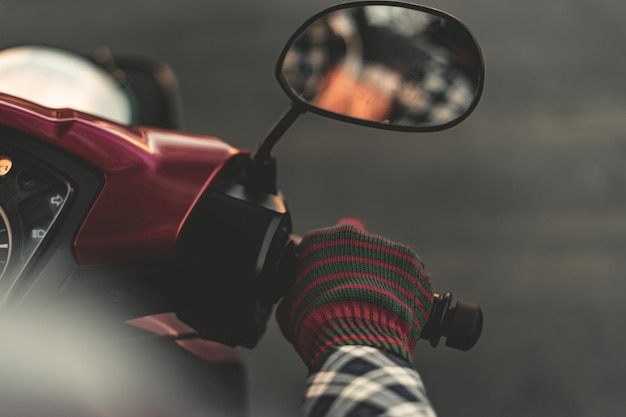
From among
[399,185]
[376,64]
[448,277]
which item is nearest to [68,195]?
[376,64]

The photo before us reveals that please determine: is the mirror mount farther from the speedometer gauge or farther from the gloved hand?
the speedometer gauge

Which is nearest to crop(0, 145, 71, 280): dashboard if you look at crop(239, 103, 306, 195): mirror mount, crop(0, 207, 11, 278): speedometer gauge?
crop(0, 207, 11, 278): speedometer gauge

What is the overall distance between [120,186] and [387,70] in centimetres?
36

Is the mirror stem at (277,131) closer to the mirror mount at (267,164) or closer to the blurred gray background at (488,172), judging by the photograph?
the mirror mount at (267,164)

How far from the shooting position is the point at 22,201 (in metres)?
0.84

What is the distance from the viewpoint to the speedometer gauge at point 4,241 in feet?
2.68

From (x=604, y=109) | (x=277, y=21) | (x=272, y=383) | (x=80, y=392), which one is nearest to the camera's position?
(x=80, y=392)

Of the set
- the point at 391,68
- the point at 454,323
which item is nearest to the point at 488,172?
the point at 391,68

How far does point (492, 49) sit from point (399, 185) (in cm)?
96

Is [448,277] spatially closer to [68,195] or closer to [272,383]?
[272,383]

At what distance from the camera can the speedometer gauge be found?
0.82 metres

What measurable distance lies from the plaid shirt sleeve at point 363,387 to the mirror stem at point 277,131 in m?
0.28

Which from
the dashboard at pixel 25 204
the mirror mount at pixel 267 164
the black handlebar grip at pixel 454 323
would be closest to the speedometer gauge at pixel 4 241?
the dashboard at pixel 25 204

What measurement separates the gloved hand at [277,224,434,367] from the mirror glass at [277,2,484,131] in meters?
0.17
